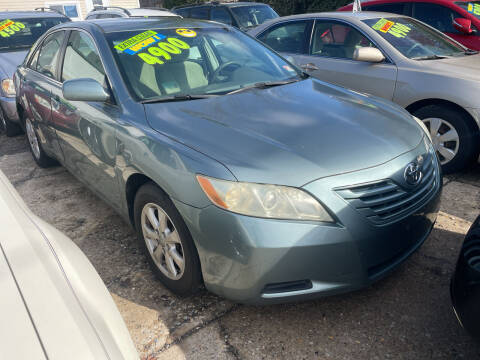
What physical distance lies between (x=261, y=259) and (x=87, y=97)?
150 centimetres

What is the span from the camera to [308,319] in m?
2.13

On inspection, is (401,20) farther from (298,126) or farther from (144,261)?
(144,261)

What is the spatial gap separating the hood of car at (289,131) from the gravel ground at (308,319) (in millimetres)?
810

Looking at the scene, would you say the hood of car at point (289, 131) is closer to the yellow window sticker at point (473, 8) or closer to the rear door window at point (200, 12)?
the yellow window sticker at point (473, 8)

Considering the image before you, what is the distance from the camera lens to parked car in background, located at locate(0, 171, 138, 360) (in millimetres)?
933

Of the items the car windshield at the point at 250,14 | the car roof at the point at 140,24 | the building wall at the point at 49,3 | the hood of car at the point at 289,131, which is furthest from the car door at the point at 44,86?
the building wall at the point at 49,3

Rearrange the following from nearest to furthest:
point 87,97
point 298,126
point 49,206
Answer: point 298,126, point 87,97, point 49,206

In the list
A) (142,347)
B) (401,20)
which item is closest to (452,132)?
(401,20)

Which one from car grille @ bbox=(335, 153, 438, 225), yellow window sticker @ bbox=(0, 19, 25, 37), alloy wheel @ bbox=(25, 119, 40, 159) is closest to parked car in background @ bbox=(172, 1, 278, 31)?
yellow window sticker @ bbox=(0, 19, 25, 37)

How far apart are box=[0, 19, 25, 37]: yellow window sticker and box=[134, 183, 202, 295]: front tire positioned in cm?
561

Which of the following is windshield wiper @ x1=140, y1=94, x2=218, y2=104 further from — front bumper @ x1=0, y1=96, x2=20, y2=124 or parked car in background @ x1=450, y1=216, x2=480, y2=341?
front bumper @ x1=0, y1=96, x2=20, y2=124

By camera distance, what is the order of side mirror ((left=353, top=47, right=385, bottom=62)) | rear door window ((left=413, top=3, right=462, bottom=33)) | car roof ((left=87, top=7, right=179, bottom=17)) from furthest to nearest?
car roof ((left=87, top=7, right=179, bottom=17))
rear door window ((left=413, top=3, right=462, bottom=33))
side mirror ((left=353, top=47, right=385, bottom=62))

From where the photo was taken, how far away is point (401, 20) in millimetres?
4496

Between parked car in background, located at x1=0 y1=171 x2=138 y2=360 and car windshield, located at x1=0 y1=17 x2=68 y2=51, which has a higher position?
car windshield, located at x1=0 y1=17 x2=68 y2=51
